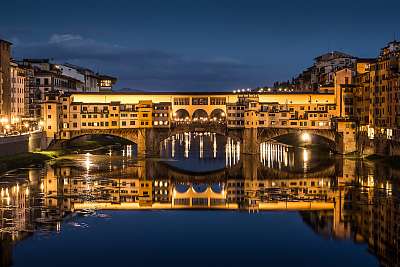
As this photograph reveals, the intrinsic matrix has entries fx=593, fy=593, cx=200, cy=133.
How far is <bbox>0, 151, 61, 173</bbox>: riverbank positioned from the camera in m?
52.7

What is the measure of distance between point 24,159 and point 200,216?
27.3m

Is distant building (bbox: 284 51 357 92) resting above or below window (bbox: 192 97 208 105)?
above

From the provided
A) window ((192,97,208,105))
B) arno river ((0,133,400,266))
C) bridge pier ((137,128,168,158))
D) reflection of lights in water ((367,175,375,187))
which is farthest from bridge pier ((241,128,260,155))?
reflection of lights in water ((367,175,375,187))

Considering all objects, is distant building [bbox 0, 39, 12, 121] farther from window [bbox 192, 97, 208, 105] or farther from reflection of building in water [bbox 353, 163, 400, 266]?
reflection of building in water [bbox 353, 163, 400, 266]

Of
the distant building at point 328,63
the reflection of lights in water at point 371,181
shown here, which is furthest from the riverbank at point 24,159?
the distant building at point 328,63

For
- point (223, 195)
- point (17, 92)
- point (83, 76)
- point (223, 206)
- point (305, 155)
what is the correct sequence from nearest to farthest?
point (223, 206), point (223, 195), point (305, 155), point (17, 92), point (83, 76)

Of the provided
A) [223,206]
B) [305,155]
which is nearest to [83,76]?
[305,155]

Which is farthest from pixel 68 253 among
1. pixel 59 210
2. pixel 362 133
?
pixel 362 133

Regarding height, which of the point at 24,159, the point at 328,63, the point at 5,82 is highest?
the point at 328,63

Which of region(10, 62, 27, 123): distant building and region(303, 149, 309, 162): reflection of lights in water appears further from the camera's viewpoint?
region(10, 62, 27, 123): distant building

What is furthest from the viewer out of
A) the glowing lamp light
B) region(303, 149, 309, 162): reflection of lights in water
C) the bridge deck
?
the glowing lamp light

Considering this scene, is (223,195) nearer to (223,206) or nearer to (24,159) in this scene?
(223,206)

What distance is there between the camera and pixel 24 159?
5769 cm

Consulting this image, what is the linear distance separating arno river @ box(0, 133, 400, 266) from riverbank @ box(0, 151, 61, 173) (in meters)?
1.33
